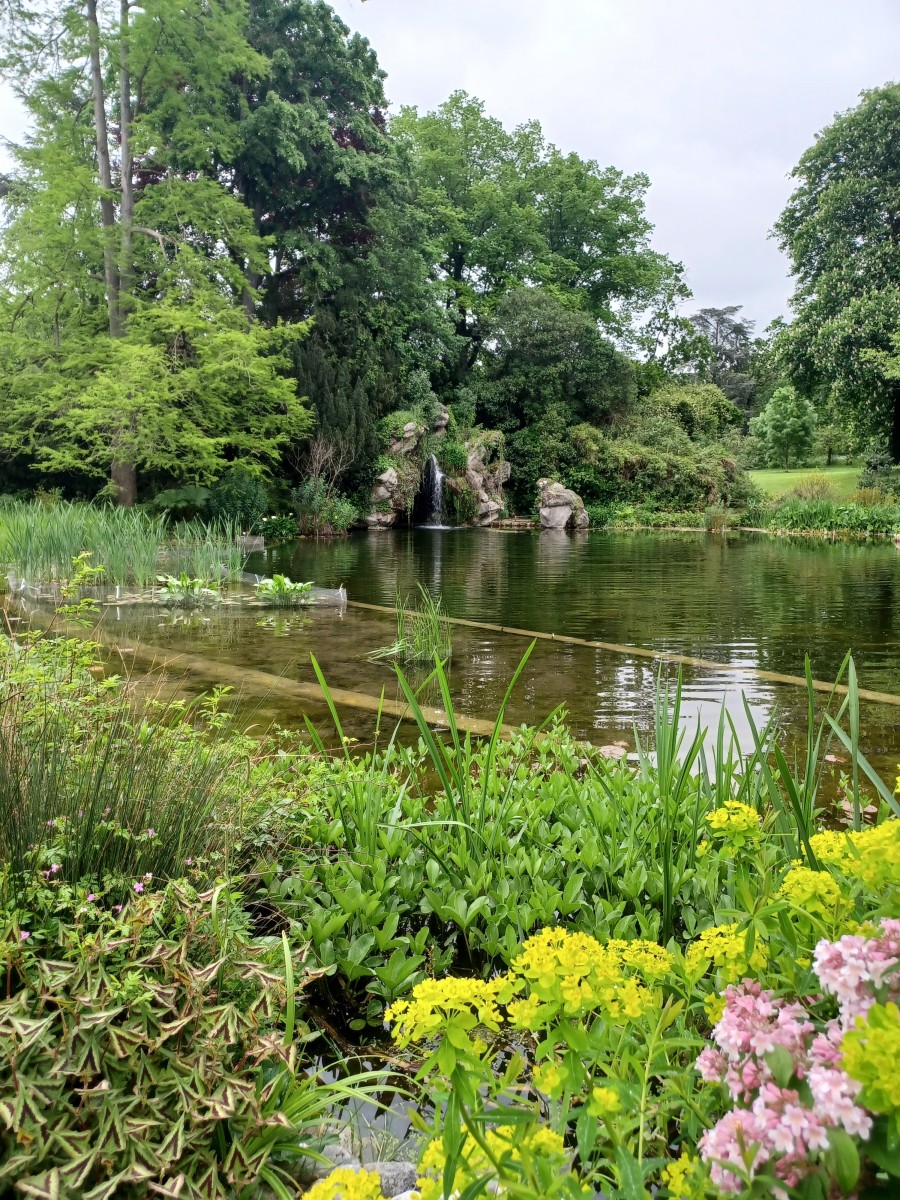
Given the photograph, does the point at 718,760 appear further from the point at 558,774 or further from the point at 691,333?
the point at 691,333

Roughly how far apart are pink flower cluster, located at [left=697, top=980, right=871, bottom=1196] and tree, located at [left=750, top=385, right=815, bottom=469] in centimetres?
3702

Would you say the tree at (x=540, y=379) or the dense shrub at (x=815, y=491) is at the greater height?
the tree at (x=540, y=379)

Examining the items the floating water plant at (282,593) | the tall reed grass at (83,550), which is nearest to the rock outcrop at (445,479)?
the tall reed grass at (83,550)

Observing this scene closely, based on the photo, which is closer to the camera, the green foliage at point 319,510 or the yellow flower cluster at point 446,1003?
the yellow flower cluster at point 446,1003

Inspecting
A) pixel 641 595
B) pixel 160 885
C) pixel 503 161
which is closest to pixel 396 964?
pixel 160 885

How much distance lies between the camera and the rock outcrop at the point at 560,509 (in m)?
23.8

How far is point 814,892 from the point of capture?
1.05 m

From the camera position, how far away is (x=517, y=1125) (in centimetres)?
81

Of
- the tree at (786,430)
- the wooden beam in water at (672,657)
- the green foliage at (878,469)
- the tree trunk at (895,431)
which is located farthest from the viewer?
the tree at (786,430)

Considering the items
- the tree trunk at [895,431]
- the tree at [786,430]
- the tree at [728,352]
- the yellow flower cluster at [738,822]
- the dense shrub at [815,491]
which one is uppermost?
the tree at [728,352]

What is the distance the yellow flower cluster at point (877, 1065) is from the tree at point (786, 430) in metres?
37.2

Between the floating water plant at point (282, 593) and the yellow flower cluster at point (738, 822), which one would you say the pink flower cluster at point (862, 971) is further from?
the floating water plant at point (282, 593)

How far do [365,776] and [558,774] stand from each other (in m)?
0.64

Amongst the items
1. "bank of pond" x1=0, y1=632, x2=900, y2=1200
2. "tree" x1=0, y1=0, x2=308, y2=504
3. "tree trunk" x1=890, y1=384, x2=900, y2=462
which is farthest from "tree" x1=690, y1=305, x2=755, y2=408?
"bank of pond" x1=0, y1=632, x2=900, y2=1200
